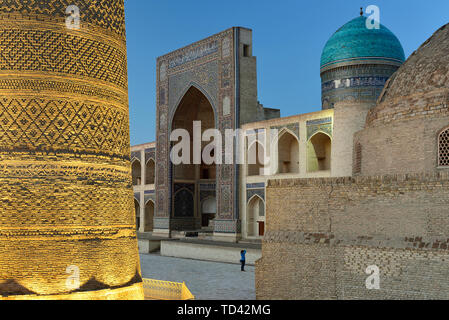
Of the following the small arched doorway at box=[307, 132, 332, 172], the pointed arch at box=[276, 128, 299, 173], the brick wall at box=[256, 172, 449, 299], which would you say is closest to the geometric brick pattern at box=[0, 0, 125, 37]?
the brick wall at box=[256, 172, 449, 299]

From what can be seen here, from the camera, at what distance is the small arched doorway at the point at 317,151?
1580 cm

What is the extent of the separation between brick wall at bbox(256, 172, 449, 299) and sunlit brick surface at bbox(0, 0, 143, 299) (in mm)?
2807

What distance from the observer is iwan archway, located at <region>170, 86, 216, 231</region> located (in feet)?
68.0

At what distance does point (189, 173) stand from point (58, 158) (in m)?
16.1

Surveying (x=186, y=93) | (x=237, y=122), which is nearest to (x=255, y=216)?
(x=237, y=122)

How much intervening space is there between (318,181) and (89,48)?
147 inches

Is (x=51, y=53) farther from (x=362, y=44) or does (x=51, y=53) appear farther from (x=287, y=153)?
(x=362, y=44)

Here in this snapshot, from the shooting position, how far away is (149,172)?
23.4 metres

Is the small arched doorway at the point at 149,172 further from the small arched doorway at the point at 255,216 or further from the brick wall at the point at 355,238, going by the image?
the brick wall at the point at 355,238

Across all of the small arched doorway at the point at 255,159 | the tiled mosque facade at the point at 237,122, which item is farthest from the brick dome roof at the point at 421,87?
the small arched doorway at the point at 255,159

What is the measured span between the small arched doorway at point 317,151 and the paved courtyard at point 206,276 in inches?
161

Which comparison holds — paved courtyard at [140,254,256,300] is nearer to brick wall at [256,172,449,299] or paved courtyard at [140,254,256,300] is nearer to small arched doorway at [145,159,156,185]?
brick wall at [256,172,449,299]

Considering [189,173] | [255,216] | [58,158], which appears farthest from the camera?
[189,173]

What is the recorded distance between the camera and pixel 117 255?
588 centimetres
